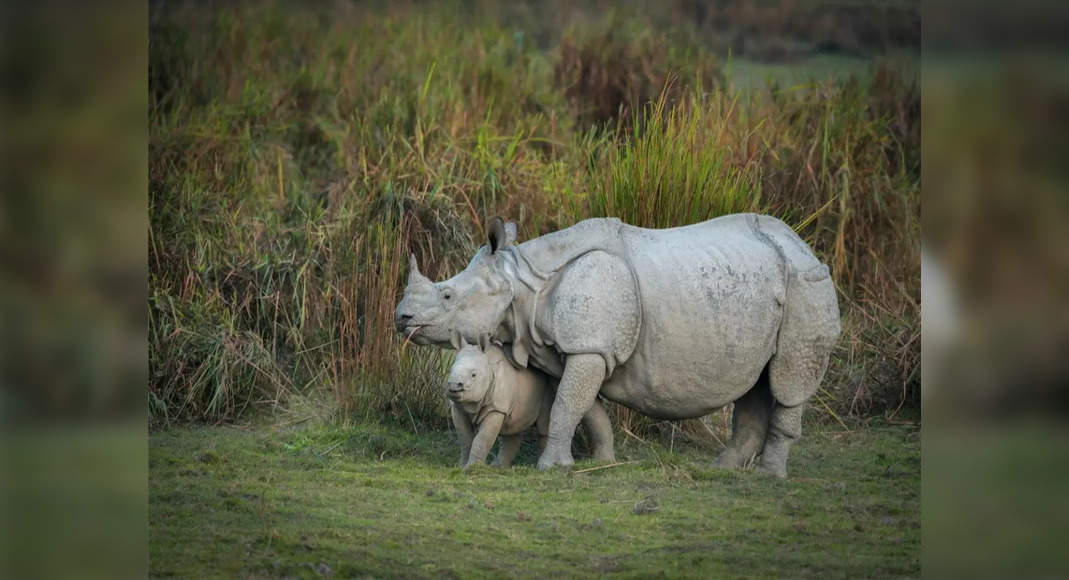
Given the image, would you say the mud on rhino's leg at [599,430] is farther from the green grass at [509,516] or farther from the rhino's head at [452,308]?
the rhino's head at [452,308]

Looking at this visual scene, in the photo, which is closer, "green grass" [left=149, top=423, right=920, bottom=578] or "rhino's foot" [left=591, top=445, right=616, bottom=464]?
"green grass" [left=149, top=423, right=920, bottom=578]

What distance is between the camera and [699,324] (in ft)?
20.4

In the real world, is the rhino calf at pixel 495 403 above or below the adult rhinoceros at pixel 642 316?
below

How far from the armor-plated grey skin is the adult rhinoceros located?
0.10 m

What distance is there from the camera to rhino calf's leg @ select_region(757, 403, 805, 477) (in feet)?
21.1

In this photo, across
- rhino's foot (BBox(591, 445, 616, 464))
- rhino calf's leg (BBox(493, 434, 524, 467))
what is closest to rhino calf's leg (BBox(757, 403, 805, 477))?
rhino's foot (BBox(591, 445, 616, 464))

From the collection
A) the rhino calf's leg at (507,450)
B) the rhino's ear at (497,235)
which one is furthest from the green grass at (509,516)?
the rhino's ear at (497,235)

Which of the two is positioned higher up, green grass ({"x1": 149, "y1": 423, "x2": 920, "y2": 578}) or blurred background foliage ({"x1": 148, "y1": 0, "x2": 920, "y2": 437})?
blurred background foliage ({"x1": 148, "y1": 0, "x2": 920, "y2": 437})

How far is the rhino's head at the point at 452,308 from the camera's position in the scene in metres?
6.19

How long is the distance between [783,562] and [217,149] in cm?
559

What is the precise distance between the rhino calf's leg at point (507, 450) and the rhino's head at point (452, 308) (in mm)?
574

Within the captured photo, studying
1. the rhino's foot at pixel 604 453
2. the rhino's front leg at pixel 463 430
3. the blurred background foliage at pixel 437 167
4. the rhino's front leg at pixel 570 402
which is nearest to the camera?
the rhino's front leg at pixel 570 402

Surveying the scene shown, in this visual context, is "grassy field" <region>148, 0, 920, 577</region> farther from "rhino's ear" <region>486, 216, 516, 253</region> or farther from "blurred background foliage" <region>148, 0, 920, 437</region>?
"rhino's ear" <region>486, 216, 516, 253</region>
